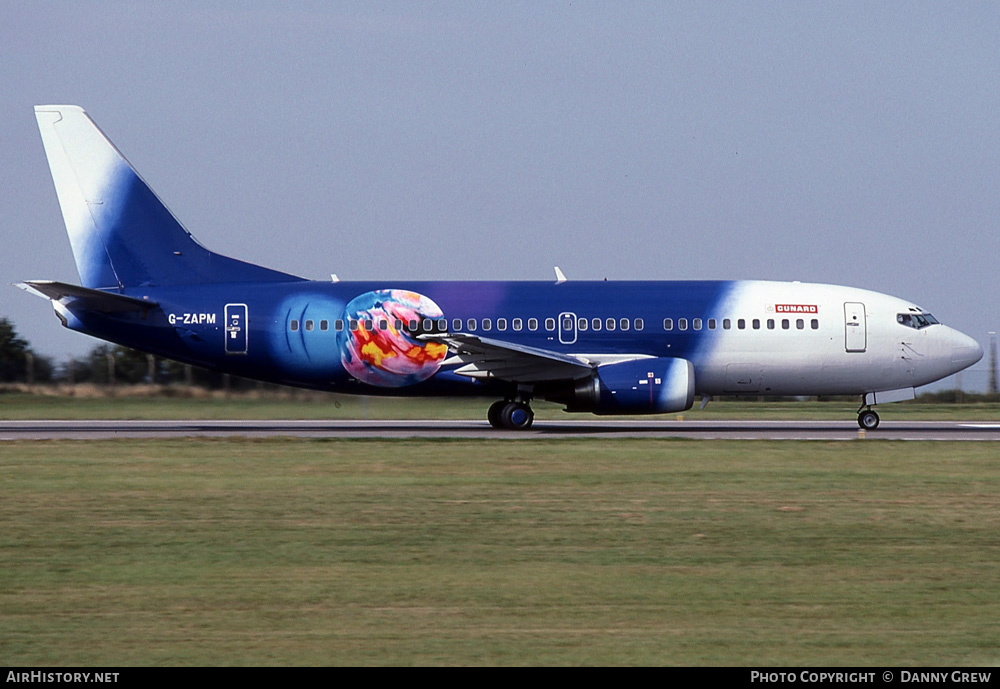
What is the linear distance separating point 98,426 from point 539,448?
47.5 ft

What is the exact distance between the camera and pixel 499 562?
1212 cm

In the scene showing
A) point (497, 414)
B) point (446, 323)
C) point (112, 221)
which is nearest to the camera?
point (446, 323)

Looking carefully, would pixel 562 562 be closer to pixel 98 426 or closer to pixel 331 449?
pixel 331 449

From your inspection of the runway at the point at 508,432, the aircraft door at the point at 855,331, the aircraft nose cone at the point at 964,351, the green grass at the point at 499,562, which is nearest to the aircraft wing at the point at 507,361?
the runway at the point at 508,432

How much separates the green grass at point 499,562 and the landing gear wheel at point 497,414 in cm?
947

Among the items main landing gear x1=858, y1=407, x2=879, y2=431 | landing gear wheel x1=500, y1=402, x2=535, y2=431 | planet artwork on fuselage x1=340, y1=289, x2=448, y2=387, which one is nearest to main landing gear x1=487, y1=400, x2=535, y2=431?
landing gear wheel x1=500, y1=402, x2=535, y2=431

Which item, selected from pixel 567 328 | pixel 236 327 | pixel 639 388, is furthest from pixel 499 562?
pixel 236 327

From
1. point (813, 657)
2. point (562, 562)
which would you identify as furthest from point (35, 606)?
point (813, 657)

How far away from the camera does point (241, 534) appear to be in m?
13.8

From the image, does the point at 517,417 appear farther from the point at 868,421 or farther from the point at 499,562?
the point at 499,562

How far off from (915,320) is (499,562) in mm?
22237

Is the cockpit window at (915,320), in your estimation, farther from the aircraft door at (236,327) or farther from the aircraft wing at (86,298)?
the aircraft wing at (86,298)

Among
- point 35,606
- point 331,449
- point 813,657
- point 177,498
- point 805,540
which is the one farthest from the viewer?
point 331,449

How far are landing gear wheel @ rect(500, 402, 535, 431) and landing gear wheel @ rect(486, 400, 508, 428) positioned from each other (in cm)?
21
